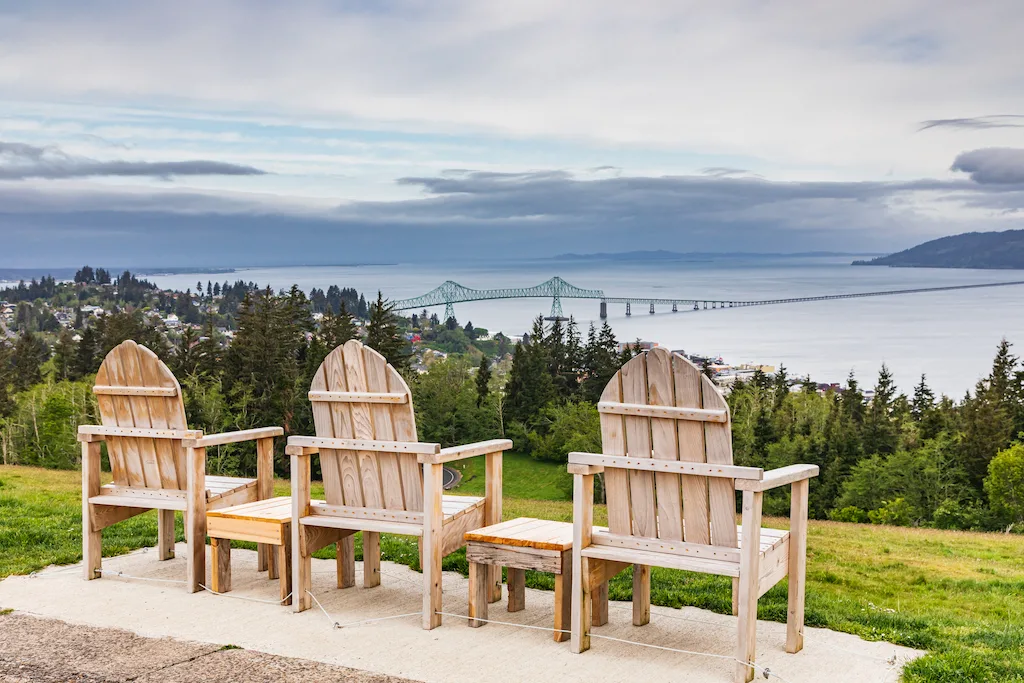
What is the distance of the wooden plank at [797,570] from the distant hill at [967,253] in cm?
12682

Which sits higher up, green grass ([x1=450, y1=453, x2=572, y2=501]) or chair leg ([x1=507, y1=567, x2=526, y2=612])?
chair leg ([x1=507, y1=567, x2=526, y2=612])

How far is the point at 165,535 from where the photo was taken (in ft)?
22.2

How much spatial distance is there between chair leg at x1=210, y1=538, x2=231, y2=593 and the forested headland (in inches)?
1258

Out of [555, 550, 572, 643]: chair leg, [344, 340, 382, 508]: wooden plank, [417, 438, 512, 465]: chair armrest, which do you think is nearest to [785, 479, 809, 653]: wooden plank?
[555, 550, 572, 643]: chair leg

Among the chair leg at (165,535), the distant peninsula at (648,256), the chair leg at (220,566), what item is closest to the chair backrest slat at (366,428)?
the chair leg at (220,566)

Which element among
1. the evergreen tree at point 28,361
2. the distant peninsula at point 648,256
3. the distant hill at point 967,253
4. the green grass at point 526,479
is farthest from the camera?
the distant peninsula at point 648,256

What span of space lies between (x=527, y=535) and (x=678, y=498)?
0.97m

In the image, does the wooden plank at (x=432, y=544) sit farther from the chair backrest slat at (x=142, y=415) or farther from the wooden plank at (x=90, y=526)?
the wooden plank at (x=90, y=526)

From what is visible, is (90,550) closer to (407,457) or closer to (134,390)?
(134,390)

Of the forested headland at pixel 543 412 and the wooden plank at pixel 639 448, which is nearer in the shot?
the wooden plank at pixel 639 448

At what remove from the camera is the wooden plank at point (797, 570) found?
472 cm

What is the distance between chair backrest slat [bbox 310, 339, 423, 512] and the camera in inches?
204

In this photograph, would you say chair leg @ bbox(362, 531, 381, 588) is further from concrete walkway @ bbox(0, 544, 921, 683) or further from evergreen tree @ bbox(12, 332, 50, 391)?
evergreen tree @ bbox(12, 332, 50, 391)

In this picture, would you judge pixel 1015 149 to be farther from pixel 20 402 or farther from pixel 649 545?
pixel 649 545
